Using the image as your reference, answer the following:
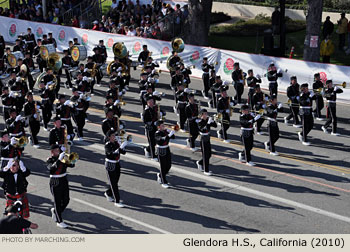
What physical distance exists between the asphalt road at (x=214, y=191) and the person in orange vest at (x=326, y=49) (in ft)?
32.0

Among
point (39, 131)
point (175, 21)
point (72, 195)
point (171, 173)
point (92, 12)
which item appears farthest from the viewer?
point (92, 12)

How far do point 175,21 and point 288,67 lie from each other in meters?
11.2

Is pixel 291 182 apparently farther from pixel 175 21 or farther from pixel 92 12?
pixel 92 12

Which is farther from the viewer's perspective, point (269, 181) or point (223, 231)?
point (269, 181)

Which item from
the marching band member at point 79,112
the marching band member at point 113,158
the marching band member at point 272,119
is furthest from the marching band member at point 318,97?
the marching band member at point 113,158

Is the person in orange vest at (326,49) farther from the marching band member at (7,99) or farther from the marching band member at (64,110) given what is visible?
the marching band member at (7,99)

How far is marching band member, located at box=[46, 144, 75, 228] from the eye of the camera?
13984mm

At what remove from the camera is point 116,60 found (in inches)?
990

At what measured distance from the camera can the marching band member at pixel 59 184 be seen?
13984 millimetres

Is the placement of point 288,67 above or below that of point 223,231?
above

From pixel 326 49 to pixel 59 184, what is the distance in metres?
19.9

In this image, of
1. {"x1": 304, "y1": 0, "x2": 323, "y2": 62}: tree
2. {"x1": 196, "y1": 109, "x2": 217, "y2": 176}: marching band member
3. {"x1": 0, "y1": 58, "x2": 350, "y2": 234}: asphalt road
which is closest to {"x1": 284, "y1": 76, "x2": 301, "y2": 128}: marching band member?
{"x1": 0, "y1": 58, "x2": 350, "y2": 234}: asphalt road

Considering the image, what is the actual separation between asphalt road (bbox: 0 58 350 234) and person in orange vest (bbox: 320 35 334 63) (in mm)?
9765

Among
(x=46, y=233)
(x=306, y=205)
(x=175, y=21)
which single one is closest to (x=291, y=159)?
(x=306, y=205)
